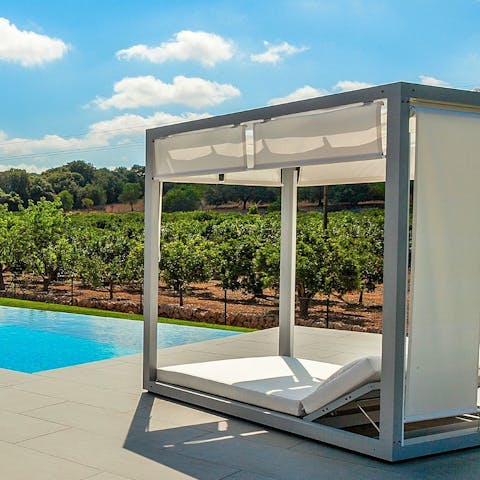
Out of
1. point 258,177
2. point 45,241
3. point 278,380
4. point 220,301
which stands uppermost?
point 258,177

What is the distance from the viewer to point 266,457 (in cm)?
441

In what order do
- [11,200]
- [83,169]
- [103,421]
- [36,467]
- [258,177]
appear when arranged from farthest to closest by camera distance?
[83,169] → [11,200] → [258,177] → [103,421] → [36,467]

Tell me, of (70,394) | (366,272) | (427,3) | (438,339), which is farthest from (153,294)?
(427,3)

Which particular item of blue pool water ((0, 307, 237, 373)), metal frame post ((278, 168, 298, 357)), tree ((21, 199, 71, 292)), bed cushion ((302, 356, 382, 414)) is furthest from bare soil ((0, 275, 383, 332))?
bed cushion ((302, 356, 382, 414))

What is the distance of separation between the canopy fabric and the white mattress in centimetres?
131

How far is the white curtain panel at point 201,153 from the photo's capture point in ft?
17.4

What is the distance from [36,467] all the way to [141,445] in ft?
2.30

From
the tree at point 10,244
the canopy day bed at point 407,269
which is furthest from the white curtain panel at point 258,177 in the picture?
the tree at point 10,244

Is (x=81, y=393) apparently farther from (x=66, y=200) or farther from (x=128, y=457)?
(x=66, y=200)

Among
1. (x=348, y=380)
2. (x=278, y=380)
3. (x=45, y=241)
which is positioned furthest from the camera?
(x=45, y=241)

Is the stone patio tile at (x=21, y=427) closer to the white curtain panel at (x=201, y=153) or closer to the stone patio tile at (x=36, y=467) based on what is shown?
the stone patio tile at (x=36, y=467)

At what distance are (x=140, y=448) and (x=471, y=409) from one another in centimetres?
203

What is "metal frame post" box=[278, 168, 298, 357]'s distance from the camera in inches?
267

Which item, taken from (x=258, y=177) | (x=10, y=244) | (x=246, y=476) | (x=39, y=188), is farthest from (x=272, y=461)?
(x=39, y=188)
